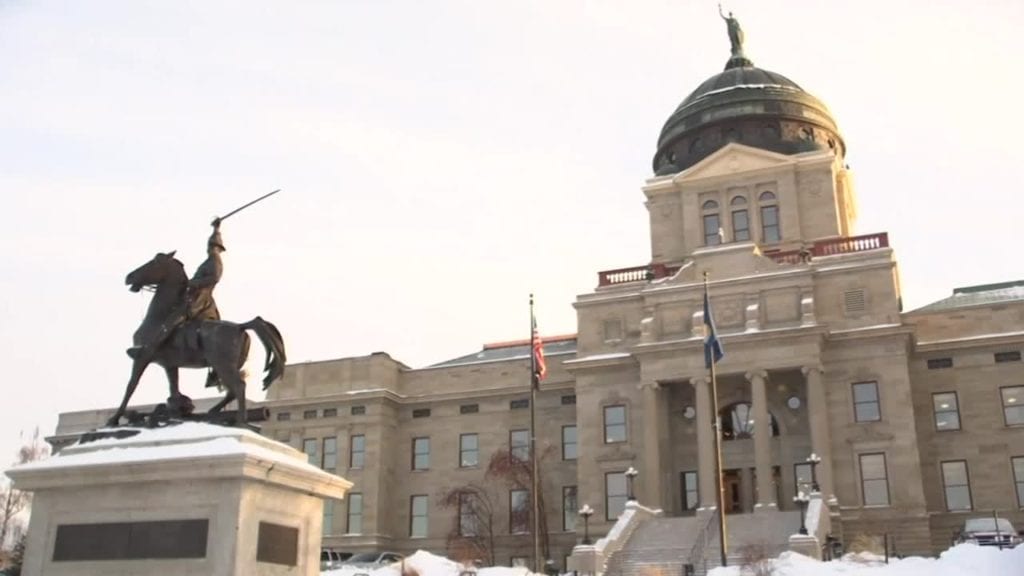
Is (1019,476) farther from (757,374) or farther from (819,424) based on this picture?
(757,374)

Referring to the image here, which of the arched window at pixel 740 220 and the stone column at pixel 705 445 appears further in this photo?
the arched window at pixel 740 220

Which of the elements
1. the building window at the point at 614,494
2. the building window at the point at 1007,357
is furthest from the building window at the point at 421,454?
the building window at the point at 1007,357

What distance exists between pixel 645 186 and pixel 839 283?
15662mm

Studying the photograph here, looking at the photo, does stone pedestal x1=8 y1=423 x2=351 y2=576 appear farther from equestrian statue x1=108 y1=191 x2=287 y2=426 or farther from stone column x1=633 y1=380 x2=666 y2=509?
stone column x1=633 y1=380 x2=666 y2=509

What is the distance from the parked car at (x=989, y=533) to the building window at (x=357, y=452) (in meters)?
30.2

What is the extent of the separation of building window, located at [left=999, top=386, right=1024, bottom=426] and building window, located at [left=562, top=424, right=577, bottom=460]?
20.8 meters

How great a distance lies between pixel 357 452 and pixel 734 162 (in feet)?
88.0

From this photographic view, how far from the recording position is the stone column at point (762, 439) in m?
42.4

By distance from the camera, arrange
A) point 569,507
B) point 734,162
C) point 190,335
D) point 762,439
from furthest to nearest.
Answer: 1. point 734,162
2. point 569,507
3. point 762,439
4. point 190,335

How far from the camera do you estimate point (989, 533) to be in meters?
36.5

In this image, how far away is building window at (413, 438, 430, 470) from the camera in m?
55.8

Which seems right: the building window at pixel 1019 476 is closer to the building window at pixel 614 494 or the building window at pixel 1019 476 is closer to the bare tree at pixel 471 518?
the building window at pixel 614 494

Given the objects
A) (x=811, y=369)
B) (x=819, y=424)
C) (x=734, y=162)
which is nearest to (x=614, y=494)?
(x=819, y=424)

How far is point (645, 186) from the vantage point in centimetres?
5894
